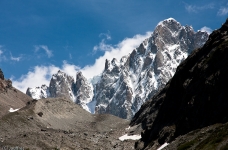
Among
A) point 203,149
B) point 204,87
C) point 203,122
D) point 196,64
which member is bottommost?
point 203,149

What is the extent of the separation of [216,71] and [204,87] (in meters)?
5.02

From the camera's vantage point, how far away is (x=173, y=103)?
367 feet

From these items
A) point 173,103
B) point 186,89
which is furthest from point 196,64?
point 173,103

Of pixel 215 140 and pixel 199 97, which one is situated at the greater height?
pixel 199 97

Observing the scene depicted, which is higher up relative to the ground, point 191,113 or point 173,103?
point 173,103

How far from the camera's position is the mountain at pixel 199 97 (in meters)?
78.2

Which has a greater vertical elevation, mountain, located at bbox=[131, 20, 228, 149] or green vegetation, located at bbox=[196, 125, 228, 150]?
mountain, located at bbox=[131, 20, 228, 149]

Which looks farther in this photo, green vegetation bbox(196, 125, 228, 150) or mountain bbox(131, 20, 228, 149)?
mountain bbox(131, 20, 228, 149)

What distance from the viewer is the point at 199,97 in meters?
89.0

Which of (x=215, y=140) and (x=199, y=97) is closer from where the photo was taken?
(x=215, y=140)

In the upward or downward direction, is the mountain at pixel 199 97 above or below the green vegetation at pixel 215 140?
above

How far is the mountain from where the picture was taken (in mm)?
78250

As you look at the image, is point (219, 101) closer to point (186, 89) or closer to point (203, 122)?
point (203, 122)

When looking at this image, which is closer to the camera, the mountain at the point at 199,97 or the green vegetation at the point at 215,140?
the green vegetation at the point at 215,140
